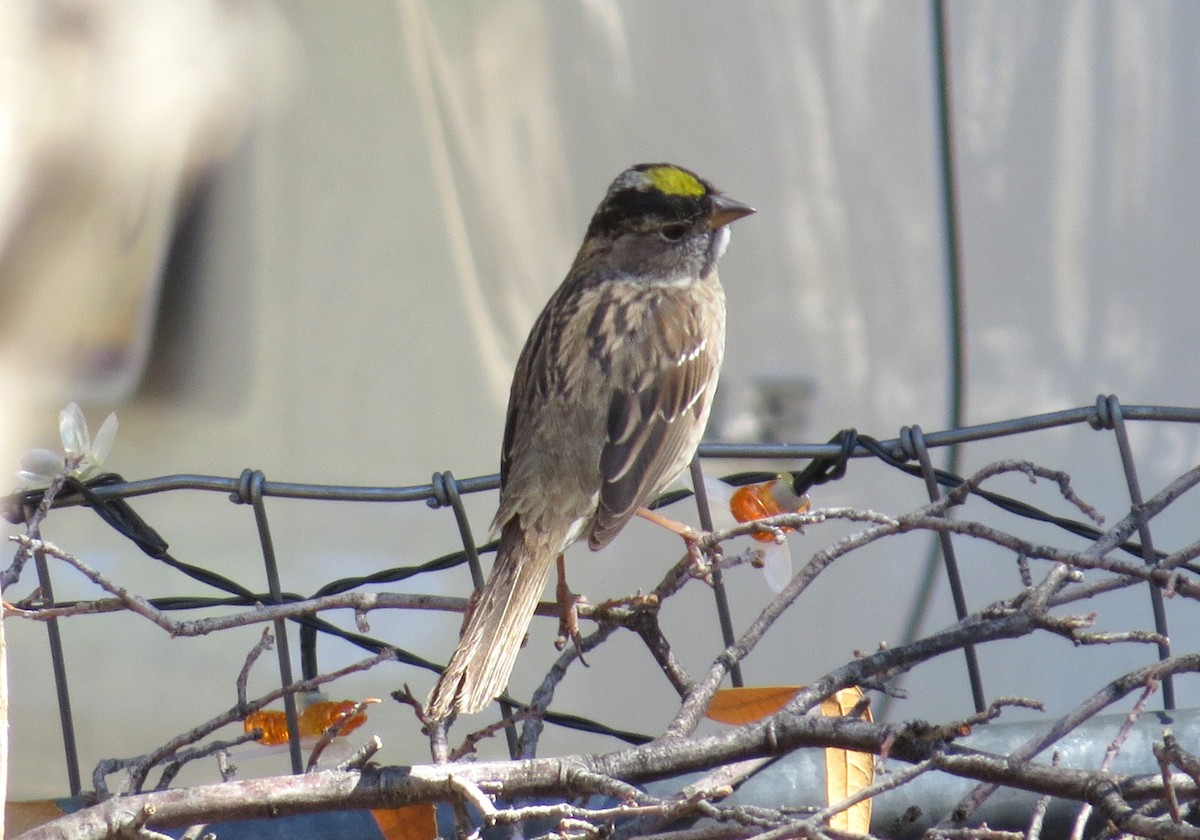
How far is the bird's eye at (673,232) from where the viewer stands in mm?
3135

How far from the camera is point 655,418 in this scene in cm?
271

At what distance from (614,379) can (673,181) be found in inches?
19.5

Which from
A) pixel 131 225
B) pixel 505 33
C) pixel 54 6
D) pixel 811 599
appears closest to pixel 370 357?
pixel 131 225

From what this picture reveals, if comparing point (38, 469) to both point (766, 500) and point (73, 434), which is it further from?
point (766, 500)

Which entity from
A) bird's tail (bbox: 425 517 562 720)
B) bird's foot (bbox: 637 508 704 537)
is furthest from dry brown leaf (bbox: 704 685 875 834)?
bird's foot (bbox: 637 508 704 537)

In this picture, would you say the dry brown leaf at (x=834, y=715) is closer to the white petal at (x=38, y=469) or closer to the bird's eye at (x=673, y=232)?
the white petal at (x=38, y=469)

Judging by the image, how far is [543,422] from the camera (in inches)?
108

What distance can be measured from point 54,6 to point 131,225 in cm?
52

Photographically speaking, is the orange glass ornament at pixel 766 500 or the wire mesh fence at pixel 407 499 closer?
the wire mesh fence at pixel 407 499

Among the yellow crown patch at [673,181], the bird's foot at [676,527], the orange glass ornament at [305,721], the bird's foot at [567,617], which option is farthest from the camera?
the yellow crown patch at [673,181]

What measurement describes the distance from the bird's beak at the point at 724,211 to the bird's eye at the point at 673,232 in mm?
79

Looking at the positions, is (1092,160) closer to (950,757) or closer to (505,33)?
(505,33)

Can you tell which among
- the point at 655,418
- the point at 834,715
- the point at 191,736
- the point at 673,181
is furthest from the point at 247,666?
the point at 673,181

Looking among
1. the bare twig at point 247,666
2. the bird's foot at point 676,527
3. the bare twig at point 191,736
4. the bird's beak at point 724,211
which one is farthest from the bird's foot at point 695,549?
the bird's beak at point 724,211
